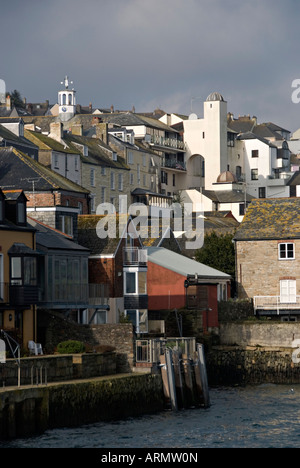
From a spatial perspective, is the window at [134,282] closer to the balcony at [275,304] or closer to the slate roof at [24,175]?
the slate roof at [24,175]

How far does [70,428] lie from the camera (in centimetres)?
4178

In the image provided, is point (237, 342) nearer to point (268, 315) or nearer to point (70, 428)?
point (268, 315)

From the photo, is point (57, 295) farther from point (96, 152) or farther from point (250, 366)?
point (96, 152)

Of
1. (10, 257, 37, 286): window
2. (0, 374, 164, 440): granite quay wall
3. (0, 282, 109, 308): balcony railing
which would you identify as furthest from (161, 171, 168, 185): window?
(0, 374, 164, 440): granite quay wall

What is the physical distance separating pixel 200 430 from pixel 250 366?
70.6 ft

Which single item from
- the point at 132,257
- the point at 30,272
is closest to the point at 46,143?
the point at 132,257

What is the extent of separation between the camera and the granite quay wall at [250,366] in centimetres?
6391

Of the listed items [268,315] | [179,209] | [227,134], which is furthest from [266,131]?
[268,315]

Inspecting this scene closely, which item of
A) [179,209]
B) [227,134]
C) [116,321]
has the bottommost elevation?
[116,321]

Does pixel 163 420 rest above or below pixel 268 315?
below

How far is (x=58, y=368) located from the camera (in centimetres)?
4403

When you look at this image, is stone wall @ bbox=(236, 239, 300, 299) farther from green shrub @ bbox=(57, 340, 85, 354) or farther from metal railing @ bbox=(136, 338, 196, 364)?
green shrub @ bbox=(57, 340, 85, 354)

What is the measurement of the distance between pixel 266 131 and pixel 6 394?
129m
